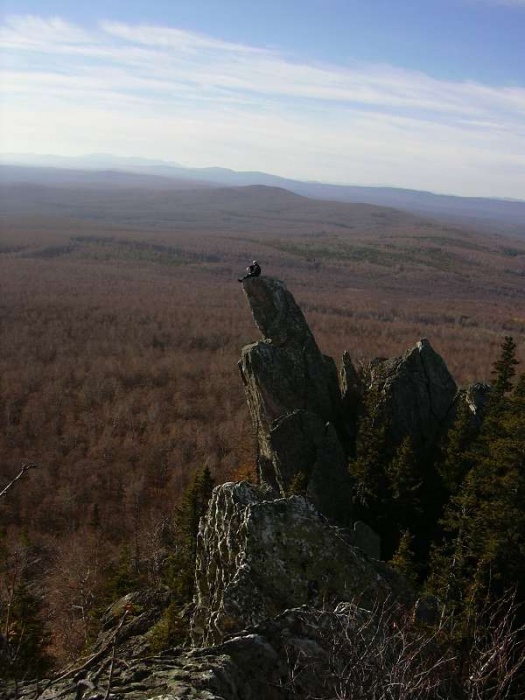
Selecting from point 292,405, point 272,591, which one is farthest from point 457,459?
point 272,591

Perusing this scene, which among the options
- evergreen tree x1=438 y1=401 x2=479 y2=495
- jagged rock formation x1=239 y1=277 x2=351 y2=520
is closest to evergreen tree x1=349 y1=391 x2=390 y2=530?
jagged rock formation x1=239 y1=277 x2=351 y2=520

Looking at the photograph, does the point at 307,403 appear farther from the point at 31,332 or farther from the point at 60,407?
the point at 31,332

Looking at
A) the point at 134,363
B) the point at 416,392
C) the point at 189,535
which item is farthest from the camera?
the point at 134,363

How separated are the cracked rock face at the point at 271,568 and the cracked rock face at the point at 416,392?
15135 millimetres

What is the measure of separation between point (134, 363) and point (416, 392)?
52.4 m

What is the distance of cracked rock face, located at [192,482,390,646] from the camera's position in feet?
30.8

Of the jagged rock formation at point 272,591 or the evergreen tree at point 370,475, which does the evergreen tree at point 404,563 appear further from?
the evergreen tree at point 370,475

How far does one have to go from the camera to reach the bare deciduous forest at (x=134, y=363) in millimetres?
38469

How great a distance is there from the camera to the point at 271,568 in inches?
394

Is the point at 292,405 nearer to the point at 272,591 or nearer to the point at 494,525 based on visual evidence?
the point at 494,525

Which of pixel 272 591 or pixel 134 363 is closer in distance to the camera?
pixel 272 591

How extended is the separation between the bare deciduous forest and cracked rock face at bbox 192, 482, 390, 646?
3576mm

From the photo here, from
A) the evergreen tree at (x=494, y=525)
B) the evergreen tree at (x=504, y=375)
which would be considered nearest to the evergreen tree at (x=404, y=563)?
the evergreen tree at (x=494, y=525)

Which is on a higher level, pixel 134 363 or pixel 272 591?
pixel 272 591
